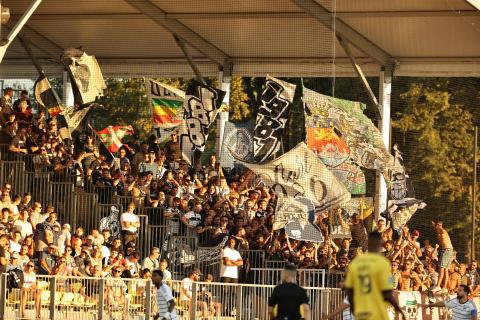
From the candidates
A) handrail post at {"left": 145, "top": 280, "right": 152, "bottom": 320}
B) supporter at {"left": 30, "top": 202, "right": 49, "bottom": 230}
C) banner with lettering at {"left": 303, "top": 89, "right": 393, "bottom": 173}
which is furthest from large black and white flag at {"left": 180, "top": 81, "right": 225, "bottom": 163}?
handrail post at {"left": 145, "top": 280, "right": 152, "bottom": 320}

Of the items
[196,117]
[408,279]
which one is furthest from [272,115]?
[408,279]

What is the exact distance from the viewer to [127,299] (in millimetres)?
28391

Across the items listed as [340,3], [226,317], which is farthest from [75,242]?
[340,3]

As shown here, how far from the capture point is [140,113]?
200 feet

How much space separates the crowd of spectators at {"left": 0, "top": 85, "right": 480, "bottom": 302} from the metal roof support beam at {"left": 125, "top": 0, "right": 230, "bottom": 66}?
323 centimetres

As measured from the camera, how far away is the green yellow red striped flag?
37250 mm

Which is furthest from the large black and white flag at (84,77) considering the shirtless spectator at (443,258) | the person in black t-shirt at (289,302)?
the person in black t-shirt at (289,302)

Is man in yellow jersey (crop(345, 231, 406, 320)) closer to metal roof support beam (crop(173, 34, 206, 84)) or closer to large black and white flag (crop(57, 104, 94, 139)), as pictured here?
large black and white flag (crop(57, 104, 94, 139))

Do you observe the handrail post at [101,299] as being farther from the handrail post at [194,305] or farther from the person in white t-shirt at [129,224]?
the person in white t-shirt at [129,224]

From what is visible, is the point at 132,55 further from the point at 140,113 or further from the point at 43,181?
the point at 140,113

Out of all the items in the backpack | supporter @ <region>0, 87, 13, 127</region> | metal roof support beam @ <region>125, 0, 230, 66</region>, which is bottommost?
the backpack

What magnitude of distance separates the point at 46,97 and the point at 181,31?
4.32m

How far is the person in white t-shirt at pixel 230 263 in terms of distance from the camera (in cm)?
3195

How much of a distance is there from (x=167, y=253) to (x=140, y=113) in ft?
90.4
